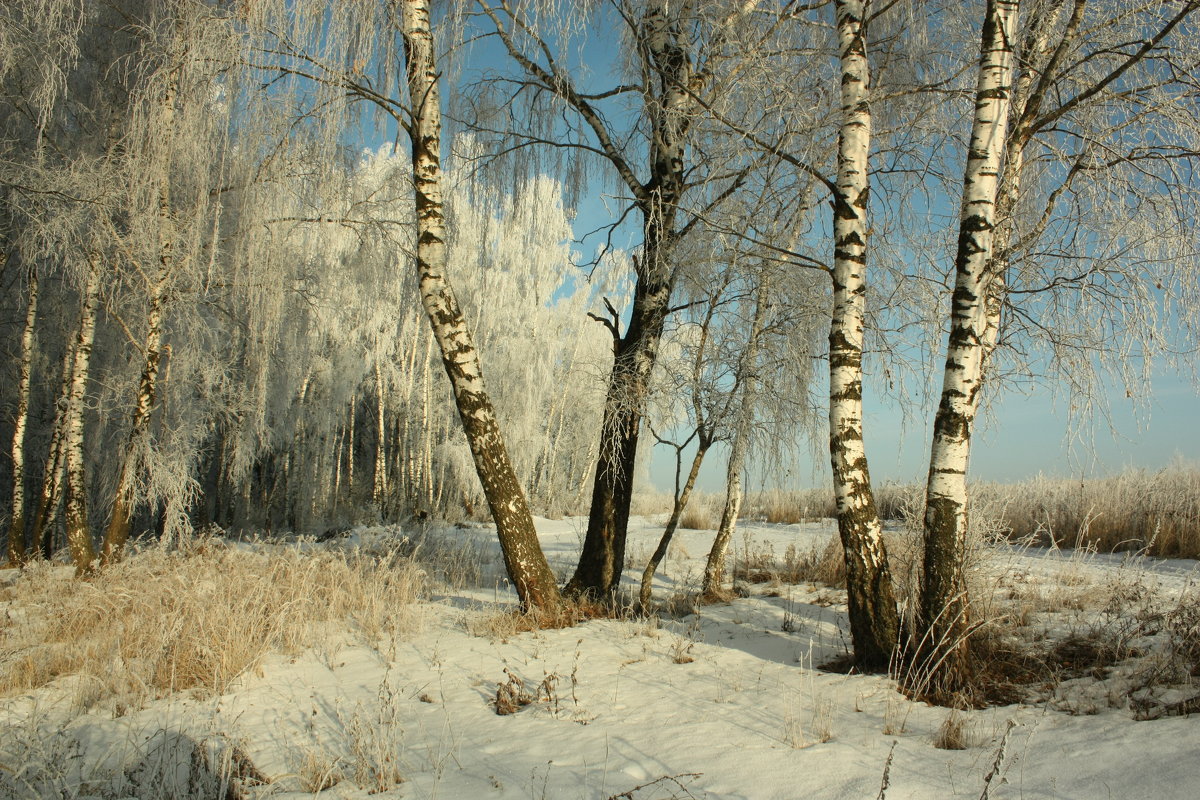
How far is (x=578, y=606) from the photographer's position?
5637 mm

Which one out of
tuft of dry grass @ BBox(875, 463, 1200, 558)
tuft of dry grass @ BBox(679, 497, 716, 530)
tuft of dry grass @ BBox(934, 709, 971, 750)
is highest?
tuft of dry grass @ BBox(875, 463, 1200, 558)

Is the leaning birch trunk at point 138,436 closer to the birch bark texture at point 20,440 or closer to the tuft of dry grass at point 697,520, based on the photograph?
the birch bark texture at point 20,440

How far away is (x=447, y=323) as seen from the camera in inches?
208

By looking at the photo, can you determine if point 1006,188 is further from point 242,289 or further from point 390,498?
point 390,498

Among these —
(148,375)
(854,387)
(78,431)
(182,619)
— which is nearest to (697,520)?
(148,375)

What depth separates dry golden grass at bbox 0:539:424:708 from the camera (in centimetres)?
417

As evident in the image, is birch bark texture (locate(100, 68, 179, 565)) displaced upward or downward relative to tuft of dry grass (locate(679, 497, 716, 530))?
upward

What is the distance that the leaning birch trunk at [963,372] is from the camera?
3723mm

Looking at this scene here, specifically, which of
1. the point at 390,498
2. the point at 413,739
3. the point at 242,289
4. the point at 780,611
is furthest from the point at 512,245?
the point at 413,739

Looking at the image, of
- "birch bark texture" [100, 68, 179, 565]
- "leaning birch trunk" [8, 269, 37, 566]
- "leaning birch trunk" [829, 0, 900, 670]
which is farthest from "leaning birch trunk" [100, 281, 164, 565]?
"leaning birch trunk" [829, 0, 900, 670]

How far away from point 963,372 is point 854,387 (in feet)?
1.94

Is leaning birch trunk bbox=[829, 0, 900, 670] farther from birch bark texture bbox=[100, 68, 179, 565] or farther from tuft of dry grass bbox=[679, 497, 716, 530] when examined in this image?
tuft of dry grass bbox=[679, 497, 716, 530]

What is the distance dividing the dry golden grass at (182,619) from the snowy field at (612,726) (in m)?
0.15

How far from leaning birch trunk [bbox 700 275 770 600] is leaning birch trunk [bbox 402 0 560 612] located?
7.16 ft
